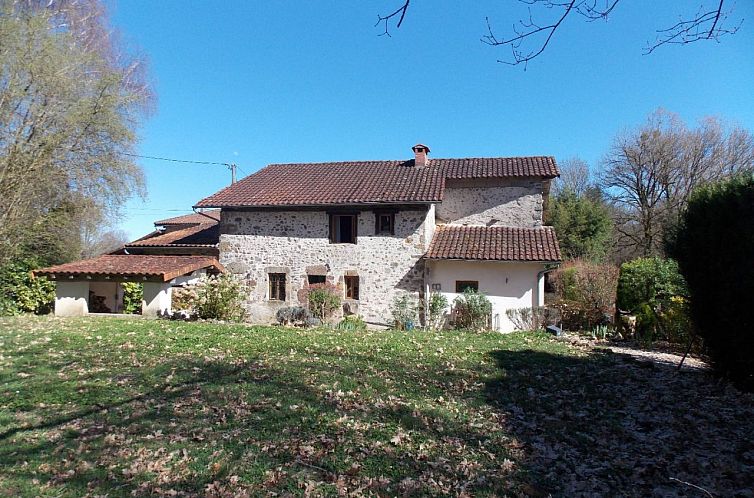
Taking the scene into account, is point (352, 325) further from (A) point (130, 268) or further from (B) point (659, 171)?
(B) point (659, 171)

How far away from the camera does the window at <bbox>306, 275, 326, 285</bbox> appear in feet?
49.3

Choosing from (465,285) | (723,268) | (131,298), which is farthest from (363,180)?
(723,268)

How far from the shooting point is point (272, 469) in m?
3.62

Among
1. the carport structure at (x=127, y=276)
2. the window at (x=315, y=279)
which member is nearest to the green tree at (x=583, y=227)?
the window at (x=315, y=279)

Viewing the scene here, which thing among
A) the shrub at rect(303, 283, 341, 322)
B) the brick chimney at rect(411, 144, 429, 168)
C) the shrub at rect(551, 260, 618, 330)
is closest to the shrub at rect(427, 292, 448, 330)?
the shrub at rect(303, 283, 341, 322)

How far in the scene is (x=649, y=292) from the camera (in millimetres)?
12312

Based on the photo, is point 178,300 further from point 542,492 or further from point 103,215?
point 542,492

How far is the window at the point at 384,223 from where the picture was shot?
48.3 feet

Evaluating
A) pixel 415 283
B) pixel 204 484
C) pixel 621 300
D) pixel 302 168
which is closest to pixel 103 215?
pixel 302 168

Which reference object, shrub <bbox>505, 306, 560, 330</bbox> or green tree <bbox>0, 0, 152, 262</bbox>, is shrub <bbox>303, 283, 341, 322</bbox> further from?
green tree <bbox>0, 0, 152, 262</bbox>

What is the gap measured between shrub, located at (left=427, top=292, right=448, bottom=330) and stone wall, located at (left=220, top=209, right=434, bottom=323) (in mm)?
1430

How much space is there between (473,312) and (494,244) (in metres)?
2.87

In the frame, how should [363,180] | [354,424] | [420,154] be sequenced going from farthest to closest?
[420,154] → [363,180] → [354,424]

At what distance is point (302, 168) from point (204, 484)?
53.3 ft
